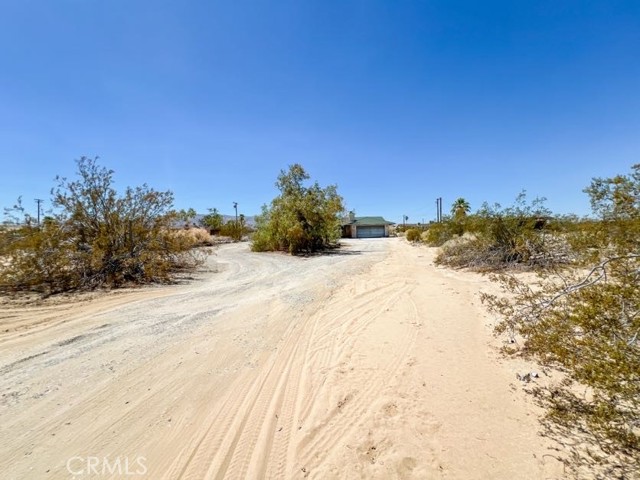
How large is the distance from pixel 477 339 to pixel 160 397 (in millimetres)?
4602

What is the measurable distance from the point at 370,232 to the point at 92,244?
47.6 m

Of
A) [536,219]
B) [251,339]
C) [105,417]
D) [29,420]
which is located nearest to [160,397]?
[105,417]

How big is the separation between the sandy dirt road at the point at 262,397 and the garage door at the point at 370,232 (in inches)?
1885

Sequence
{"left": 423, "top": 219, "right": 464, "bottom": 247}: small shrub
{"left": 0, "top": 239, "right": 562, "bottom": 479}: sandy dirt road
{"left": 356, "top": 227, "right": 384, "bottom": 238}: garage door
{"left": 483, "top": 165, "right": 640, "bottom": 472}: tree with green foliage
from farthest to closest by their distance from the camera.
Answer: {"left": 356, "top": 227, "right": 384, "bottom": 238}: garage door, {"left": 423, "top": 219, "right": 464, "bottom": 247}: small shrub, {"left": 0, "top": 239, "right": 562, "bottom": 479}: sandy dirt road, {"left": 483, "top": 165, "right": 640, "bottom": 472}: tree with green foliage

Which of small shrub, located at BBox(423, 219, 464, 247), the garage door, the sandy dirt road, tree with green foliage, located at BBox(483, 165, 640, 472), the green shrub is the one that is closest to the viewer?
tree with green foliage, located at BBox(483, 165, 640, 472)

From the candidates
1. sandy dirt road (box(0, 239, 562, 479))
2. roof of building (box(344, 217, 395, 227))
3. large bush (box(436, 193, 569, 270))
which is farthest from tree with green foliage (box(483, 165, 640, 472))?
roof of building (box(344, 217, 395, 227))

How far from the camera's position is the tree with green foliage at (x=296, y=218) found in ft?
63.6

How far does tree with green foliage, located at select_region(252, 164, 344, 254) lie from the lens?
19375 millimetres

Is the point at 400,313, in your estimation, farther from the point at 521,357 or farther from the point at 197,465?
the point at 197,465

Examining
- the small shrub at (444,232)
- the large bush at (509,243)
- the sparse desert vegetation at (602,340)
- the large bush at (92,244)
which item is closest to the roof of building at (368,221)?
the small shrub at (444,232)

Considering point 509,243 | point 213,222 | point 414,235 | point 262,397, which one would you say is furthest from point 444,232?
point 213,222

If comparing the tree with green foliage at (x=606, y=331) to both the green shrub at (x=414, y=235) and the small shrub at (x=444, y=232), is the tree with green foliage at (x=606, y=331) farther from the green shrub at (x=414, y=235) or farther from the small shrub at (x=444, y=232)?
the green shrub at (x=414, y=235)

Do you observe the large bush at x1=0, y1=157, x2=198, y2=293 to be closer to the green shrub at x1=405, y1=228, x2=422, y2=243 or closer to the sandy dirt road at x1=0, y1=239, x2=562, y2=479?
the sandy dirt road at x1=0, y1=239, x2=562, y2=479

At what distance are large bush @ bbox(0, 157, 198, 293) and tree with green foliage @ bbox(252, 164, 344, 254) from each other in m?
8.47
